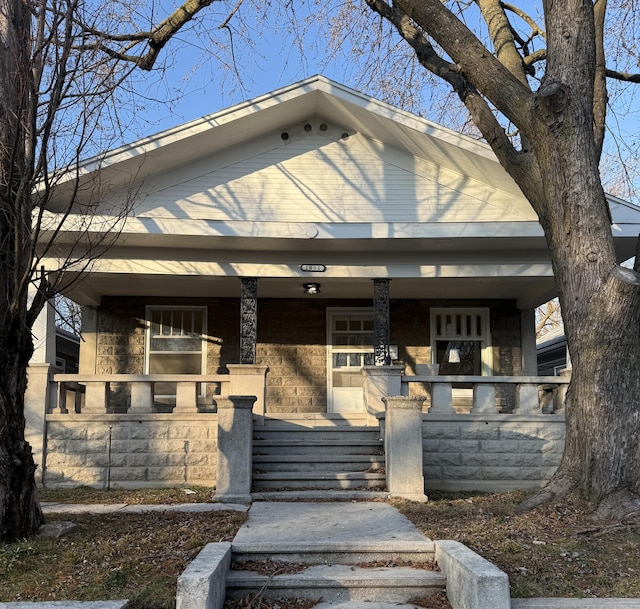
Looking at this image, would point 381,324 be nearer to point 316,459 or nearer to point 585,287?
point 316,459

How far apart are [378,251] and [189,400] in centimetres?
408

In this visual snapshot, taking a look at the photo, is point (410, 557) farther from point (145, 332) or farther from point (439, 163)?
point (145, 332)

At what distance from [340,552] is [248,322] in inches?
242

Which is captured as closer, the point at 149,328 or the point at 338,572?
the point at 338,572

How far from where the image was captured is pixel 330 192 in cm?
1205

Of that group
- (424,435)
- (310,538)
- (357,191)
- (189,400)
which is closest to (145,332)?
(189,400)

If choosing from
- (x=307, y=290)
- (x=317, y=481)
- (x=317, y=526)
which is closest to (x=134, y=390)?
(x=317, y=481)

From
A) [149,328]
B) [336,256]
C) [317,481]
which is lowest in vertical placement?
[317,481]

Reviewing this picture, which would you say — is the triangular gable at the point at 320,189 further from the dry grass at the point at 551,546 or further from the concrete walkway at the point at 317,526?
the dry grass at the point at 551,546

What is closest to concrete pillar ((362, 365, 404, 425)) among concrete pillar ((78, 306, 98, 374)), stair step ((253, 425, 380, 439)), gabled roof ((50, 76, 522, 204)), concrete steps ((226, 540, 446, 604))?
stair step ((253, 425, 380, 439))

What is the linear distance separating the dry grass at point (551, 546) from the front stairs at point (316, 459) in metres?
2.11

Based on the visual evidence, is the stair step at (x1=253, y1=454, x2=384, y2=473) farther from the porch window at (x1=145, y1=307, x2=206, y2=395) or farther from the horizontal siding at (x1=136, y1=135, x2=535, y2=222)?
the porch window at (x1=145, y1=307, x2=206, y2=395)

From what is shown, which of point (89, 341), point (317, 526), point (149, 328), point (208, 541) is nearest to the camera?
point (208, 541)

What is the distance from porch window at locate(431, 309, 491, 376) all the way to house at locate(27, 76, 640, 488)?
4cm
